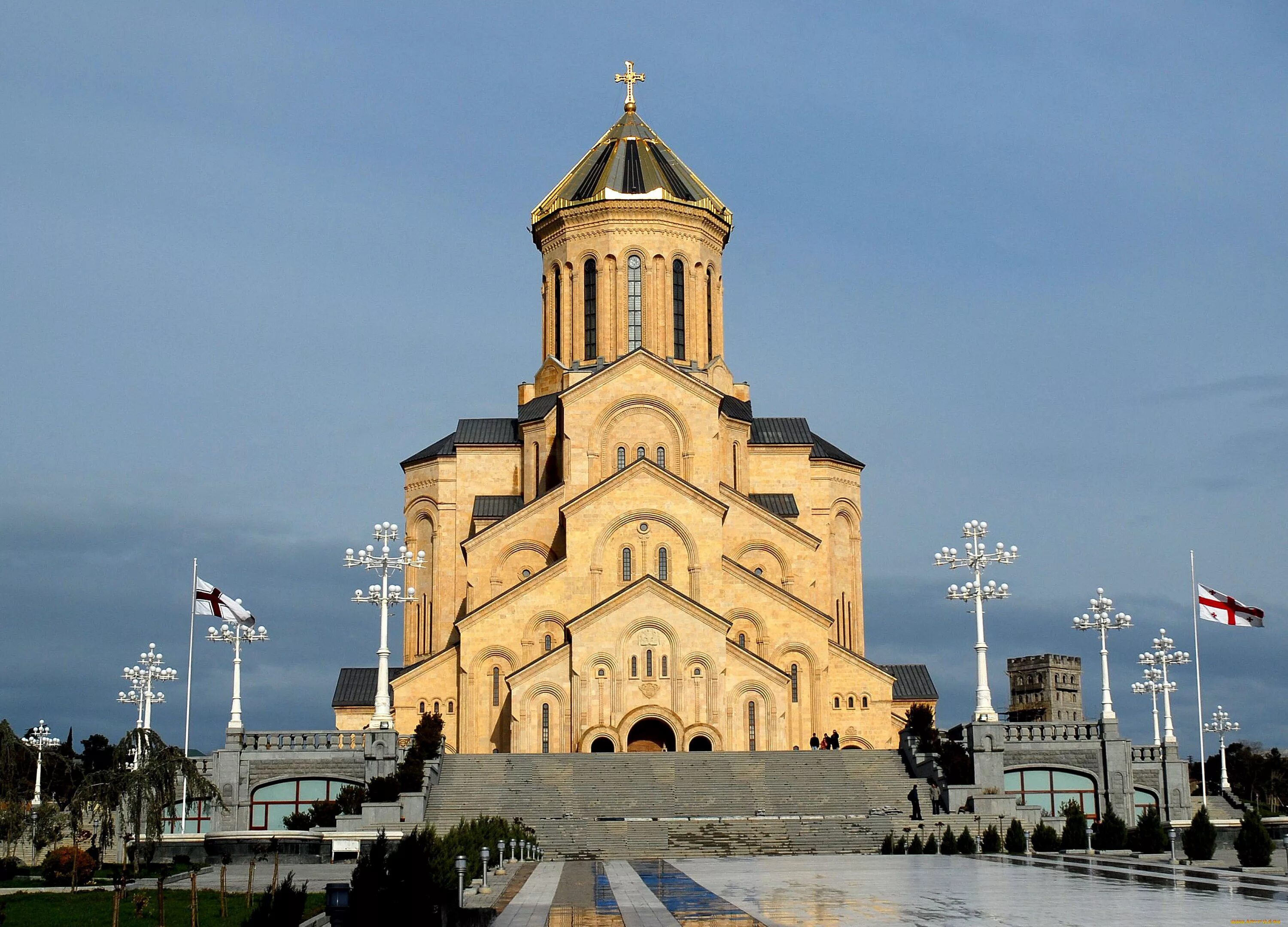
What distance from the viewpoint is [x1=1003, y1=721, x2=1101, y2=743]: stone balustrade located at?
4231cm

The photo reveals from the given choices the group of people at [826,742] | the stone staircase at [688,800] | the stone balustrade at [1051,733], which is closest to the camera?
the stone staircase at [688,800]

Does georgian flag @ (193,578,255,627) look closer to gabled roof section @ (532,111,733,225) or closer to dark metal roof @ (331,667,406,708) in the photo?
dark metal roof @ (331,667,406,708)

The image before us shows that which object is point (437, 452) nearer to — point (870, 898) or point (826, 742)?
point (826, 742)

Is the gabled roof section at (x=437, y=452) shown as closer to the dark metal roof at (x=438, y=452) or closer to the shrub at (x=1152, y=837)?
the dark metal roof at (x=438, y=452)

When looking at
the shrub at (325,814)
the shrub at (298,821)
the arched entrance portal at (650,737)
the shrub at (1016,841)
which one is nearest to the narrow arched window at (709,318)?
the arched entrance portal at (650,737)

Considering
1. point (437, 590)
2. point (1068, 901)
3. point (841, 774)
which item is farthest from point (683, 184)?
point (1068, 901)

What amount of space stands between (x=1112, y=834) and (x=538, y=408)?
31.7m

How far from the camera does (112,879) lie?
28.8 metres

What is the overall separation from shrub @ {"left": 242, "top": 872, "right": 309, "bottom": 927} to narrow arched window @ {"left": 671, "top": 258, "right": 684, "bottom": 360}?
4314 centimetres

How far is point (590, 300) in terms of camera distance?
192ft

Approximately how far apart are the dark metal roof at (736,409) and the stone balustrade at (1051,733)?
58.7ft

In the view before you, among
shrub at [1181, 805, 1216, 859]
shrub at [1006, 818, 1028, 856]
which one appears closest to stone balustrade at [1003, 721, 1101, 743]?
shrub at [1006, 818, 1028, 856]

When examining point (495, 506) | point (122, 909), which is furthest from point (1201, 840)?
point (495, 506)

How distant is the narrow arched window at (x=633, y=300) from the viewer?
57781 mm
